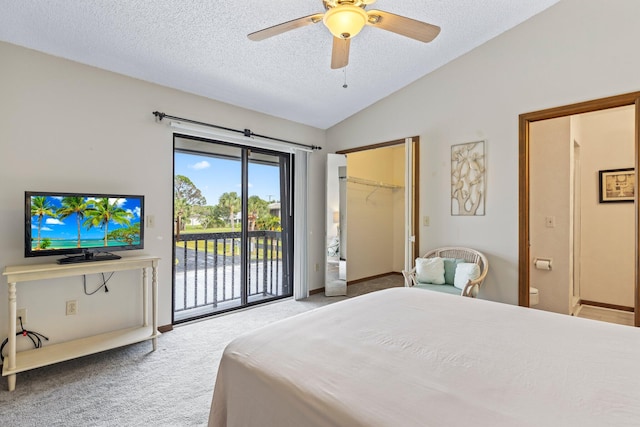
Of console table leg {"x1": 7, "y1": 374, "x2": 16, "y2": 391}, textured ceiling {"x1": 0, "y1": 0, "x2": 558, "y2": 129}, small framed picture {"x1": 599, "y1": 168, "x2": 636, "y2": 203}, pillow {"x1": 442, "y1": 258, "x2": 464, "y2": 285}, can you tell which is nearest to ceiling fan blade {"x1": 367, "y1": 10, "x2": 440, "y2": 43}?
textured ceiling {"x1": 0, "y1": 0, "x2": 558, "y2": 129}

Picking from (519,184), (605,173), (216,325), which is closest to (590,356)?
(519,184)

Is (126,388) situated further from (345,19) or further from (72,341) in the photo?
(345,19)

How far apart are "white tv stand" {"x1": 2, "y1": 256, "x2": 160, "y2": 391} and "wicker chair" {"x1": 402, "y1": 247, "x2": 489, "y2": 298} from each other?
255 cm

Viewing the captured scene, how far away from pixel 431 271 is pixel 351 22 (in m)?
2.45

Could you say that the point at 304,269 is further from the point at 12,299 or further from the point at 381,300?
the point at 12,299

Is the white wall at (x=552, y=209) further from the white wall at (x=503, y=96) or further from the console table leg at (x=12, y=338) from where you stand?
the console table leg at (x=12, y=338)

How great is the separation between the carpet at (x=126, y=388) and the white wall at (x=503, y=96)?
267 centimetres

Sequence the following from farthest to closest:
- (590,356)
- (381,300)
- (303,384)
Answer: (381,300), (590,356), (303,384)

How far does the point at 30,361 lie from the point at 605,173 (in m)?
6.06

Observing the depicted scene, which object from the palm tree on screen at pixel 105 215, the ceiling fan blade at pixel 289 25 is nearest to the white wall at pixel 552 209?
the ceiling fan blade at pixel 289 25

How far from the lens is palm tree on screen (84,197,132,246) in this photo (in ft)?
8.56

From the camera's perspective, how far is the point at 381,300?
1932 mm

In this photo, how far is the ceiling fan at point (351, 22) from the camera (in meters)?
1.74

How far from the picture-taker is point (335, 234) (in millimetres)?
4691
